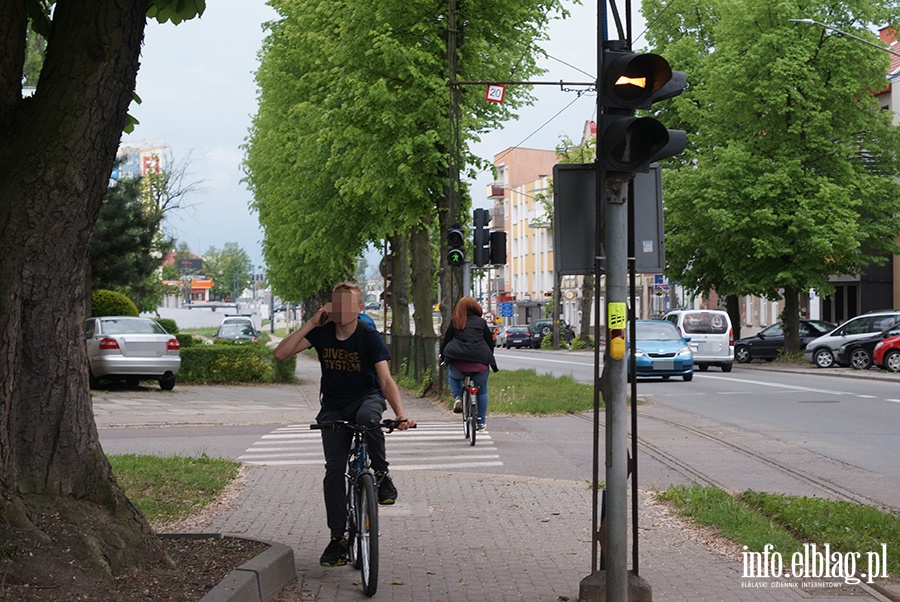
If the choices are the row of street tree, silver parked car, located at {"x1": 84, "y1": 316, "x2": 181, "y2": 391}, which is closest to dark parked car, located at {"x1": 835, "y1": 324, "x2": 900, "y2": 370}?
the row of street tree

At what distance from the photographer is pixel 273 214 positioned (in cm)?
4397

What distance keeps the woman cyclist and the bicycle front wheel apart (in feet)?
27.4

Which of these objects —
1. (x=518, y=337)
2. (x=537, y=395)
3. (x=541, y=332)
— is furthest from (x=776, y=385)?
(x=518, y=337)

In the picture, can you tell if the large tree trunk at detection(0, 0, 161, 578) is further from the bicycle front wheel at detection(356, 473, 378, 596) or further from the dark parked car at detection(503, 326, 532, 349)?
the dark parked car at detection(503, 326, 532, 349)

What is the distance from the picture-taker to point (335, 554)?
7426 mm

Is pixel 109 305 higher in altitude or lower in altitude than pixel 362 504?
higher

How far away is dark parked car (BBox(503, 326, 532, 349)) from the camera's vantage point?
8075 centimetres

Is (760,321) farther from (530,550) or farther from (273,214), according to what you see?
(530,550)

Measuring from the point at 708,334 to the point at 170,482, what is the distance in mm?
27369

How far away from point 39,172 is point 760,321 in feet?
201

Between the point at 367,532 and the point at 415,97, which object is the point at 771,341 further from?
the point at 367,532

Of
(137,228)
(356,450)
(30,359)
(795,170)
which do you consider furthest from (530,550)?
(795,170)

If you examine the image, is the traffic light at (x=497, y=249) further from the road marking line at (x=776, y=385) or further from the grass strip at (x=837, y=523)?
the grass strip at (x=837, y=523)

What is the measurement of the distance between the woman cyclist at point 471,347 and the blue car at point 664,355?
594 inches
